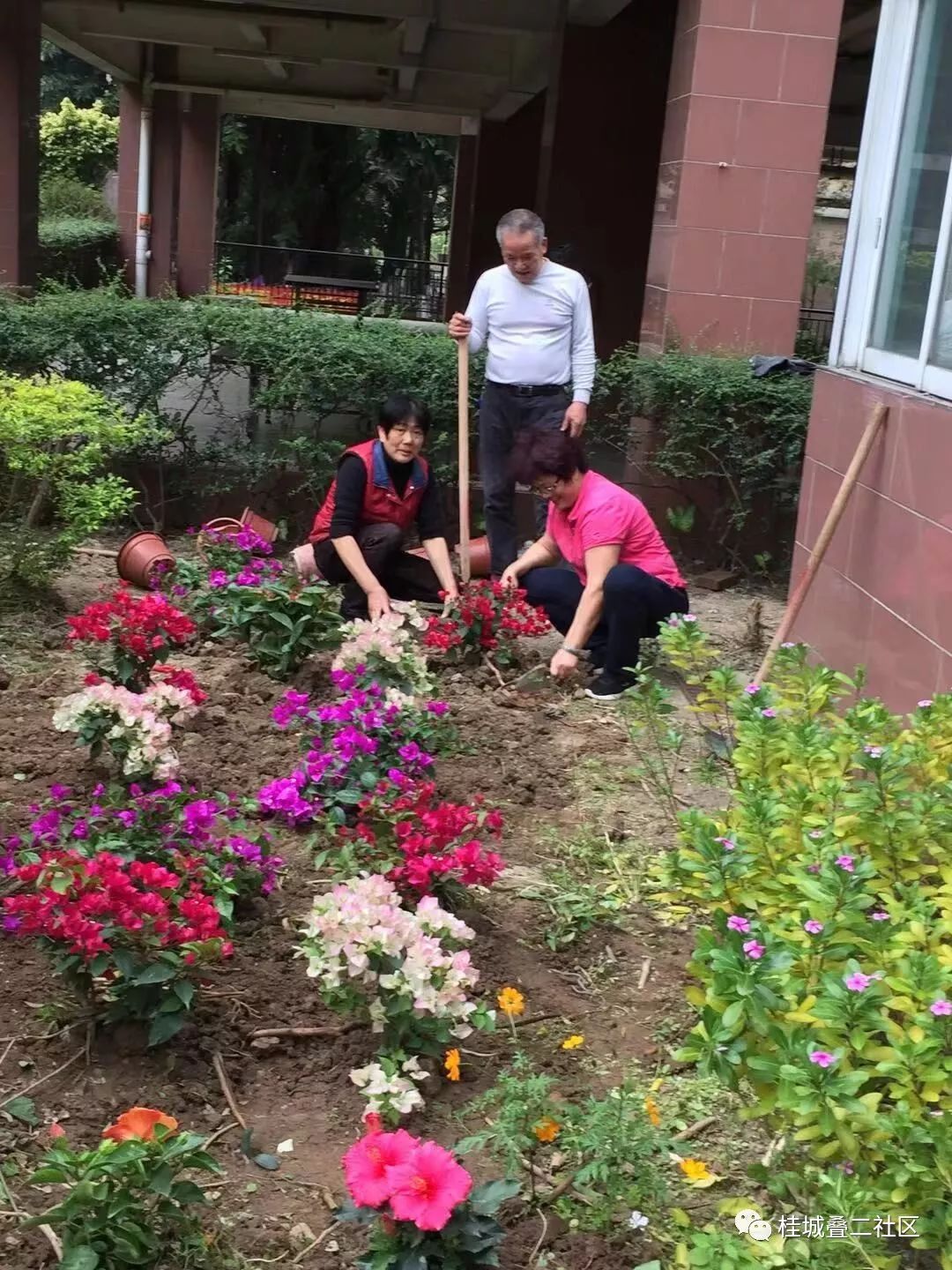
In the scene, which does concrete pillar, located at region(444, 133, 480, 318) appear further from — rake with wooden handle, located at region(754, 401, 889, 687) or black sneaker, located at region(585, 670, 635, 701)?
rake with wooden handle, located at region(754, 401, 889, 687)

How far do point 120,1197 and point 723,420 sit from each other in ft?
18.4

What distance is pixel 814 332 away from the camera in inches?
651

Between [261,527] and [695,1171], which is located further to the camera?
[261,527]

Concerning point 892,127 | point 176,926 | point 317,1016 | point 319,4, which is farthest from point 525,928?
point 319,4

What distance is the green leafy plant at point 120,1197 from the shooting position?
190 cm

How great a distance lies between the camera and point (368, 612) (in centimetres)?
561

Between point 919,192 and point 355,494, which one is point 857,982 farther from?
point 355,494

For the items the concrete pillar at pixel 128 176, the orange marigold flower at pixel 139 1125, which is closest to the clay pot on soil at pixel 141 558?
the orange marigold flower at pixel 139 1125

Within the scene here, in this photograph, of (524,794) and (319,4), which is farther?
(319,4)

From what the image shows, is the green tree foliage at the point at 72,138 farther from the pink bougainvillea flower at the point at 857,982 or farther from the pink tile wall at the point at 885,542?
the pink bougainvillea flower at the point at 857,982

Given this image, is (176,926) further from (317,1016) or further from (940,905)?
(940,905)

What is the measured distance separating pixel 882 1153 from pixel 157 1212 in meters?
1.02

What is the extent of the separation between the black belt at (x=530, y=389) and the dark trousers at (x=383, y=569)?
91cm

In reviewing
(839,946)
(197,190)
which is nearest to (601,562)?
(839,946)
